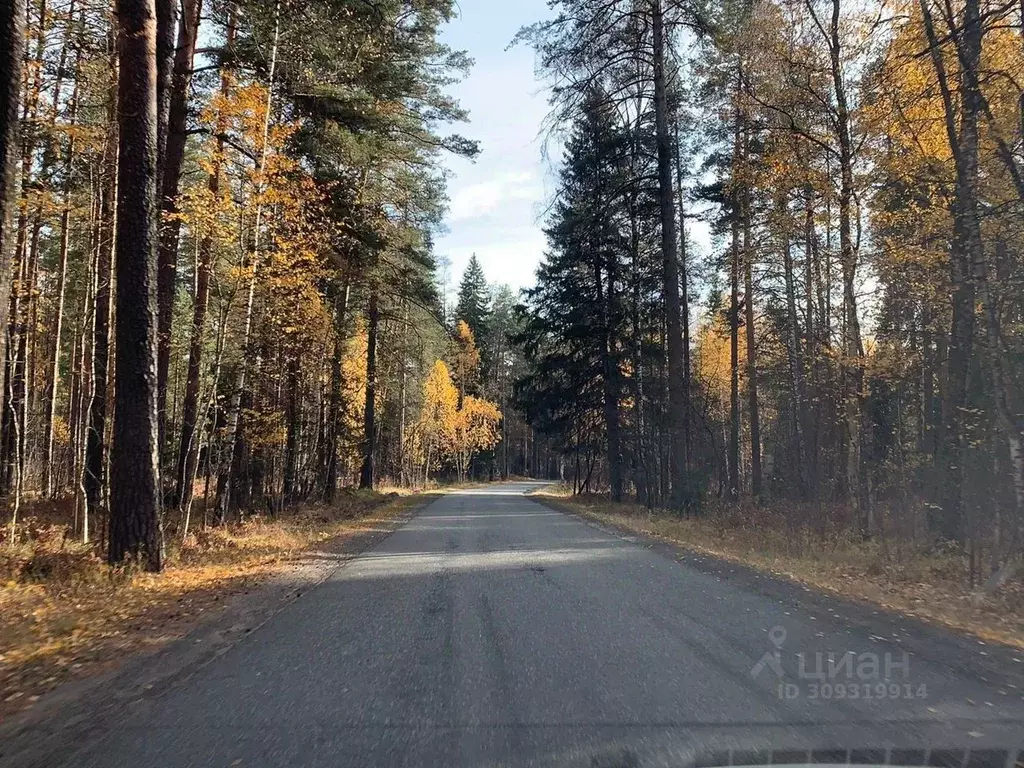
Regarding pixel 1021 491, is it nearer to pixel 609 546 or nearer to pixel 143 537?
pixel 609 546

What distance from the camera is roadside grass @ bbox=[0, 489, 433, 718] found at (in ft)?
21.0

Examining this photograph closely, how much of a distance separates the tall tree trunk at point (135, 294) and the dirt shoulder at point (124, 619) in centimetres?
77

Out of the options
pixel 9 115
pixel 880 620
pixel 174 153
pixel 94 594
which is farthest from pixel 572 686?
pixel 174 153

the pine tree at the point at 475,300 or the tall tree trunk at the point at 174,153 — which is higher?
the pine tree at the point at 475,300

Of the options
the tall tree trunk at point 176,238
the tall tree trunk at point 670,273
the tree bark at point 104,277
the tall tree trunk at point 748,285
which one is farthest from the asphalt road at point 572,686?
the tall tree trunk at point 748,285

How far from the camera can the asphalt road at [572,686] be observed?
14.4 feet

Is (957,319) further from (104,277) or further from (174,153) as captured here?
(104,277)

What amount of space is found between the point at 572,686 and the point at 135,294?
8235 millimetres

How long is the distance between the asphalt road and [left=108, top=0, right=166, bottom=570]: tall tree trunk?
3.00m

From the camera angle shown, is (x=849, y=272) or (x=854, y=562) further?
(x=849, y=272)

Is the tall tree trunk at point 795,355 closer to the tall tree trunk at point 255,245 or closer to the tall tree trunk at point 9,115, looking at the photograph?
the tall tree trunk at point 255,245

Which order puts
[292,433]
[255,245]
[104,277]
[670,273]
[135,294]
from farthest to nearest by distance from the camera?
[292,433] → [670,273] → [255,245] → [104,277] → [135,294]

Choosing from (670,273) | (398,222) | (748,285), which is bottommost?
(670,273)

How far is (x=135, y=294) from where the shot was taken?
10281 mm
